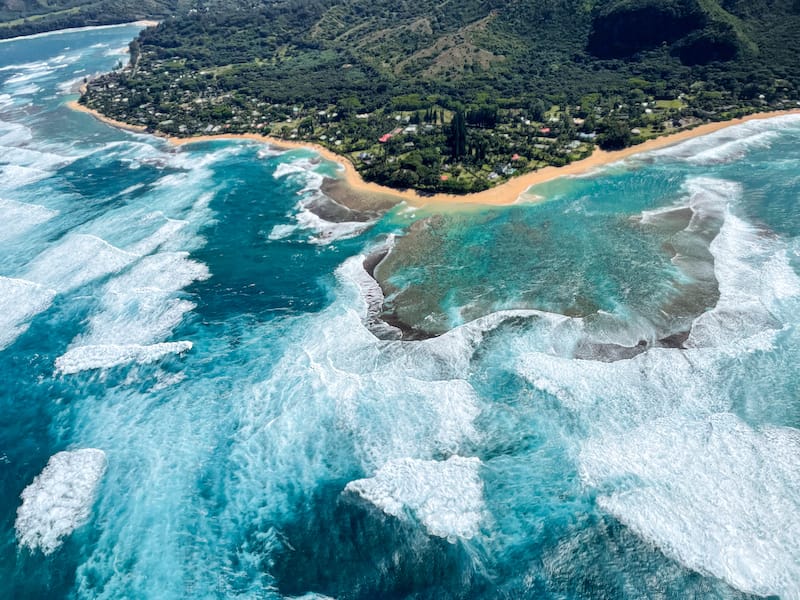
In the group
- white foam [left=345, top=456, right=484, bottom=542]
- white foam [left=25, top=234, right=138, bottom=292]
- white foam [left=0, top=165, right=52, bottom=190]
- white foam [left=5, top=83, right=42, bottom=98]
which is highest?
white foam [left=5, top=83, right=42, bottom=98]

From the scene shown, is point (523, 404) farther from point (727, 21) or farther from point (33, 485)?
point (727, 21)

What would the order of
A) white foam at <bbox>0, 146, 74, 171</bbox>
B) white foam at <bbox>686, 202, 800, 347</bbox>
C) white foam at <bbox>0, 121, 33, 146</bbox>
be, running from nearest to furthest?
1. white foam at <bbox>686, 202, 800, 347</bbox>
2. white foam at <bbox>0, 146, 74, 171</bbox>
3. white foam at <bbox>0, 121, 33, 146</bbox>

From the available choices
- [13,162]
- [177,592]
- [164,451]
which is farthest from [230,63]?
[177,592]

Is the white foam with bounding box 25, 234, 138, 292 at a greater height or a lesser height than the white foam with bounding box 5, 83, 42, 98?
lesser

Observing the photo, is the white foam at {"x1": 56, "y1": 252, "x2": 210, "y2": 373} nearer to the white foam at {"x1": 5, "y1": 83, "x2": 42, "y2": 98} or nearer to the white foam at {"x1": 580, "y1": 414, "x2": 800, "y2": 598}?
the white foam at {"x1": 580, "y1": 414, "x2": 800, "y2": 598}

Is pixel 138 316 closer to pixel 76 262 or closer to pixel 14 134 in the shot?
pixel 76 262

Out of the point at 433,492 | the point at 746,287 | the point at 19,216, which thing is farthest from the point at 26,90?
the point at 746,287

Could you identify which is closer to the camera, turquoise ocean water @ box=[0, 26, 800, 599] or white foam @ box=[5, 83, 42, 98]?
turquoise ocean water @ box=[0, 26, 800, 599]

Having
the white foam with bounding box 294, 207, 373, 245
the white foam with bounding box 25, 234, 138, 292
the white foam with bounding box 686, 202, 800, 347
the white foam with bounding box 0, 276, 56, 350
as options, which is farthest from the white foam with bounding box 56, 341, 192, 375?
the white foam with bounding box 686, 202, 800, 347

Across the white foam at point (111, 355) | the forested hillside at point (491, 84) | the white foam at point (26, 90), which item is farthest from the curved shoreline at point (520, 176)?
the white foam at point (26, 90)
